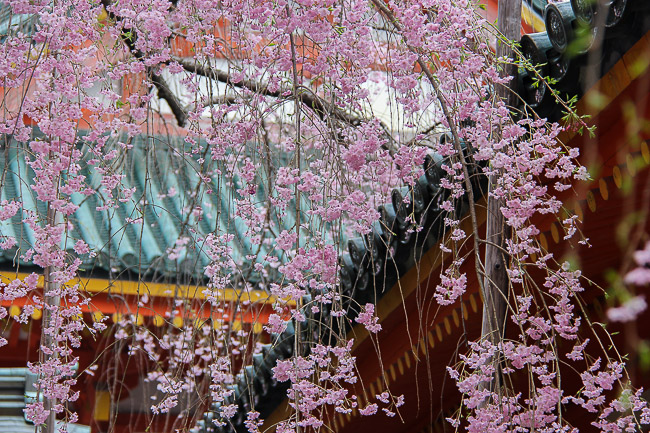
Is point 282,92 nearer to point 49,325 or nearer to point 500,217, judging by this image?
point 500,217

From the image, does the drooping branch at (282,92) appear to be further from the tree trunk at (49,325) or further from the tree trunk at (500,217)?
the tree trunk at (49,325)

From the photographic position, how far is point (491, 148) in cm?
248

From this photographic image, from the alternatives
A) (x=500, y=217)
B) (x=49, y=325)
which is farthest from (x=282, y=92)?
(x=49, y=325)

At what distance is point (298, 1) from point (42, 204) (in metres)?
4.40

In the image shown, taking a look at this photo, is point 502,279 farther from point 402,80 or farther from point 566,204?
point 402,80

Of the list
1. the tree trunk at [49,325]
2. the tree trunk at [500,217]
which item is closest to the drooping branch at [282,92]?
the tree trunk at [500,217]

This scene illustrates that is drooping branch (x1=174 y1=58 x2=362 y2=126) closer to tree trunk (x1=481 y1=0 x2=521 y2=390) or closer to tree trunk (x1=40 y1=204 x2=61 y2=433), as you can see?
tree trunk (x1=481 y1=0 x2=521 y2=390)

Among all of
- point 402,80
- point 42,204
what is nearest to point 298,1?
point 402,80

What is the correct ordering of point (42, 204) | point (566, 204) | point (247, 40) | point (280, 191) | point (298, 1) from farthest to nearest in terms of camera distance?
point (42, 204) < point (247, 40) < point (566, 204) < point (280, 191) < point (298, 1)

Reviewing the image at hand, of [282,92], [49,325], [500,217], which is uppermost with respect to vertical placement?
[282,92]

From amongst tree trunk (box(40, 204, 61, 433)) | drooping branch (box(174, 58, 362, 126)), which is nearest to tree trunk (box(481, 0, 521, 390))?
drooping branch (box(174, 58, 362, 126))

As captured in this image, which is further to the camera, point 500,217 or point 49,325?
point 49,325

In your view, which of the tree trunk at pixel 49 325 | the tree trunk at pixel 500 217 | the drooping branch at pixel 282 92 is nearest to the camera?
the drooping branch at pixel 282 92

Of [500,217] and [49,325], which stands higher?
[500,217]
